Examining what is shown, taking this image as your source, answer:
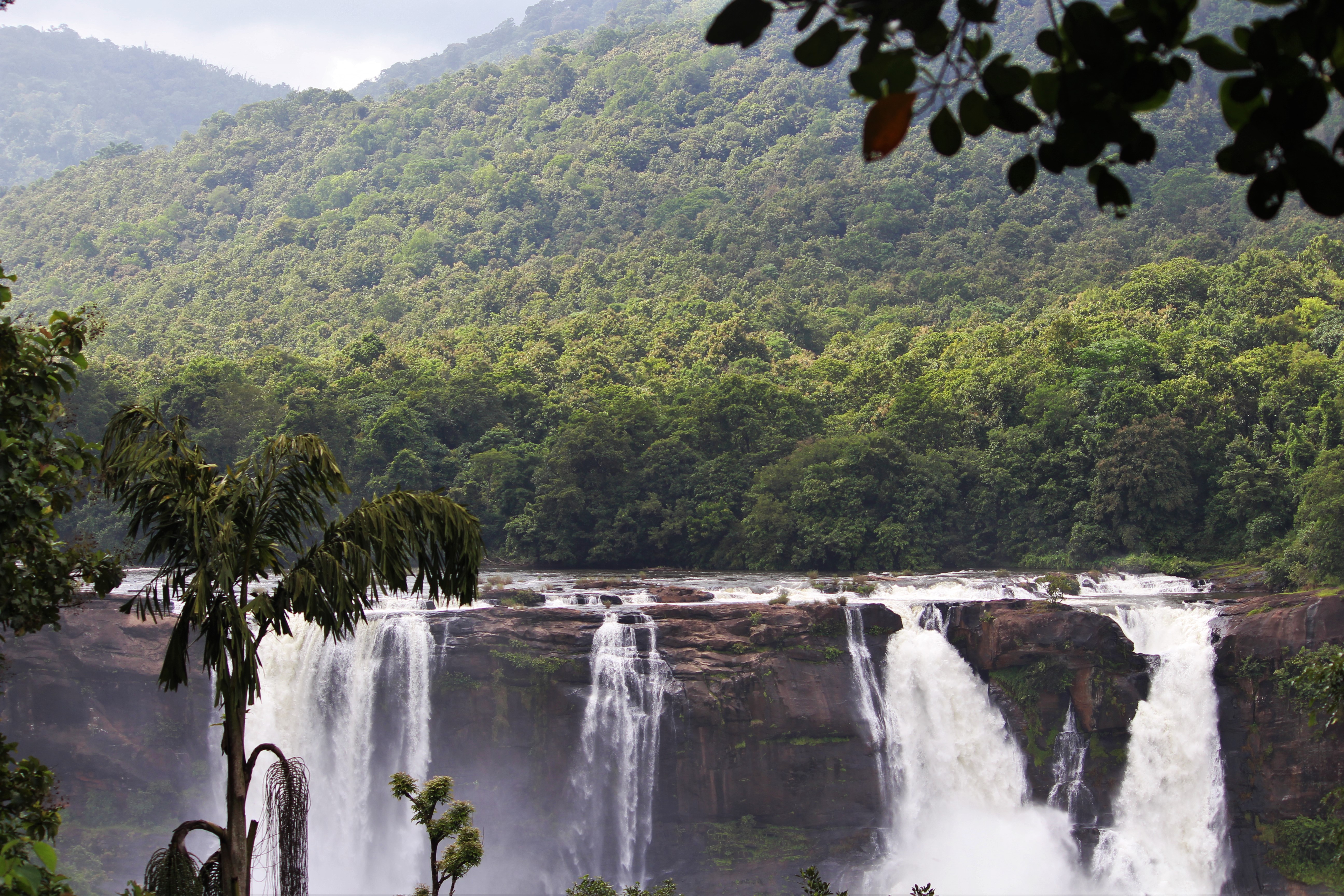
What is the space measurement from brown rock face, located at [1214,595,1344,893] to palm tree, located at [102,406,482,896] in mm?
20626

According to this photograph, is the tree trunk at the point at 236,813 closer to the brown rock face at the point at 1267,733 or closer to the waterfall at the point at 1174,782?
the waterfall at the point at 1174,782

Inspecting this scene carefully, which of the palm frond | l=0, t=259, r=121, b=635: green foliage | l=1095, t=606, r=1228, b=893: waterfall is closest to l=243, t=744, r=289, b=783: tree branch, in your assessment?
the palm frond

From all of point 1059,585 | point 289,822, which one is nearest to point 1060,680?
point 1059,585

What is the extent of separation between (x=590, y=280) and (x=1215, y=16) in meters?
41.8

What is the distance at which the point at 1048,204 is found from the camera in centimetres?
6066

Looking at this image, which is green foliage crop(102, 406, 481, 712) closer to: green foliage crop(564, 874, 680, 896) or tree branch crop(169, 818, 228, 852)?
tree branch crop(169, 818, 228, 852)

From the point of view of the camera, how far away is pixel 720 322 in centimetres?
4891

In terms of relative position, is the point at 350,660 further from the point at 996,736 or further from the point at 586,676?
the point at 996,736

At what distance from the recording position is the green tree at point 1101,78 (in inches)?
75.7

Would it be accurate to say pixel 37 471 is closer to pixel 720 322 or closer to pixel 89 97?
pixel 720 322

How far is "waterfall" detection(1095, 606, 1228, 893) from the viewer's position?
74.1 ft

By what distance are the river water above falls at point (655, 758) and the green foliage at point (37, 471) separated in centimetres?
1686

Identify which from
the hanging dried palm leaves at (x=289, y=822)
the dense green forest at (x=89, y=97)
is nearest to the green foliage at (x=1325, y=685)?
the hanging dried palm leaves at (x=289, y=822)

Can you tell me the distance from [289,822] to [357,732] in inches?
732
